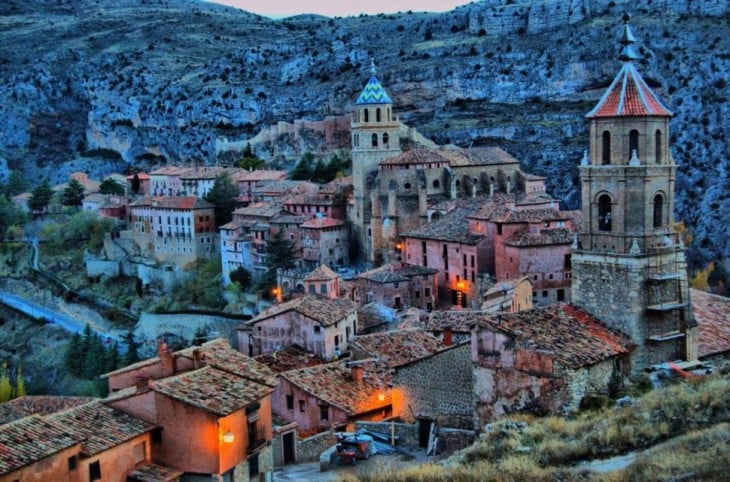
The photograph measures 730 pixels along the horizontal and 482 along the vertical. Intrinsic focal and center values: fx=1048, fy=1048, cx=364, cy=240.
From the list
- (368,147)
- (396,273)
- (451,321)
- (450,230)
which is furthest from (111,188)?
(451,321)

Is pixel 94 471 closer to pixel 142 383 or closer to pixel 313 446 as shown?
pixel 142 383

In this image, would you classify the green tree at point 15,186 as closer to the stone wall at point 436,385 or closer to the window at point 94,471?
the stone wall at point 436,385

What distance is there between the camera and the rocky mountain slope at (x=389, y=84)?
73.9 meters

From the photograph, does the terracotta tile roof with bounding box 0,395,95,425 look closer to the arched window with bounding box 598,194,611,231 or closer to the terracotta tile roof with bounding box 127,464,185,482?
the terracotta tile roof with bounding box 127,464,185,482

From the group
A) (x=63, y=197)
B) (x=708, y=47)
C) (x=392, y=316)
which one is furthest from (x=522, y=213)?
(x=63, y=197)

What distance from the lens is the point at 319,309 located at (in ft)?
120

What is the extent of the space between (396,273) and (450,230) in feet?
10.8

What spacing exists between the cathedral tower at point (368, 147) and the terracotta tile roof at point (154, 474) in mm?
34173

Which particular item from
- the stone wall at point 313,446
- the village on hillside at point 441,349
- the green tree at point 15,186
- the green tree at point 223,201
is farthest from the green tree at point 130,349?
the green tree at point 15,186

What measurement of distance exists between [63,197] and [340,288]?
4242cm

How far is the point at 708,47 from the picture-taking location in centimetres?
7838

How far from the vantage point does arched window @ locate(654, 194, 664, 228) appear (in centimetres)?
2414

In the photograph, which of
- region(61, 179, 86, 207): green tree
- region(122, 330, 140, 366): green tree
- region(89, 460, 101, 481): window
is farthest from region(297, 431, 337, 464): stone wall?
region(61, 179, 86, 207): green tree

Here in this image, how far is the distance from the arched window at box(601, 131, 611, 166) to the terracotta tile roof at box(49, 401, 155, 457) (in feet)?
39.0
